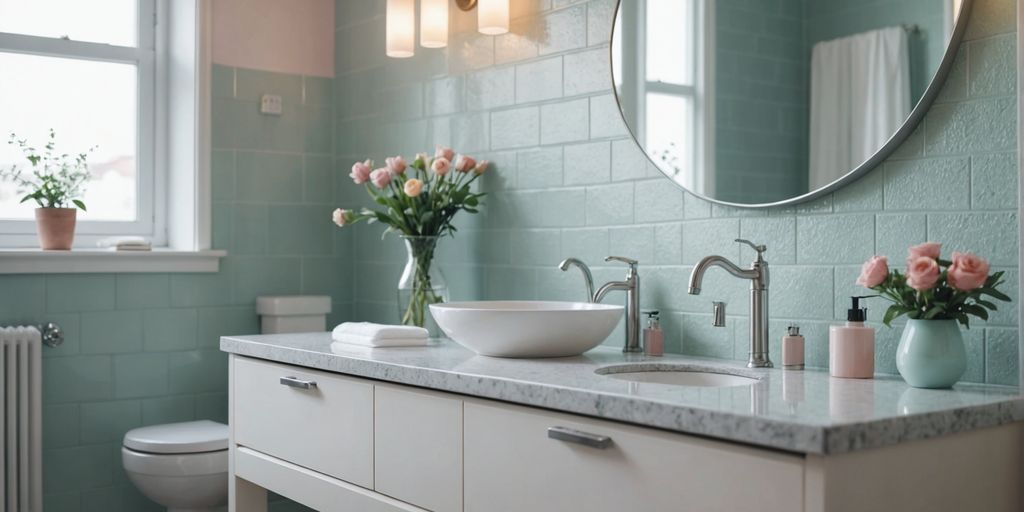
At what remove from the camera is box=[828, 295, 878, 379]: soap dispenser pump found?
1.85 metres

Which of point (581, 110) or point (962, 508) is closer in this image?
point (962, 508)

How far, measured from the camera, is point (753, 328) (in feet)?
6.98

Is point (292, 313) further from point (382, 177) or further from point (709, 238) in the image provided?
point (709, 238)

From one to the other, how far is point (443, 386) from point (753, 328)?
0.66 metres

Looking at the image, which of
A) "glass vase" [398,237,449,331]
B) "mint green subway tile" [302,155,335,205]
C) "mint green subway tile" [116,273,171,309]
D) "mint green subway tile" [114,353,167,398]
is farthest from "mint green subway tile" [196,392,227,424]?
"glass vase" [398,237,449,331]

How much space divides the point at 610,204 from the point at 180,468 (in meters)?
1.48

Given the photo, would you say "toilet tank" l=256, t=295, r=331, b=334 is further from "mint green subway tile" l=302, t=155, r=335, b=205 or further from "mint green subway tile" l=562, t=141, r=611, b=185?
"mint green subway tile" l=562, t=141, r=611, b=185

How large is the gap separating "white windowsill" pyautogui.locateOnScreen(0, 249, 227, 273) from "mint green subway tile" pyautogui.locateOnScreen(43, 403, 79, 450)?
438 mm

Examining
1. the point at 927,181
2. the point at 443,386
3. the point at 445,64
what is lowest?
the point at 443,386

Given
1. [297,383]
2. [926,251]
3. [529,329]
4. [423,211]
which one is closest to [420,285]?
[423,211]

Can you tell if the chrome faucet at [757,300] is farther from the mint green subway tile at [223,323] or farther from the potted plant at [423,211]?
the mint green subway tile at [223,323]

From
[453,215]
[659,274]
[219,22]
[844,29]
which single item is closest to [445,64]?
[453,215]

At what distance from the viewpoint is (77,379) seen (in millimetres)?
3281

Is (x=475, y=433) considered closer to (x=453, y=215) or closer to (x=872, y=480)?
(x=872, y=480)
